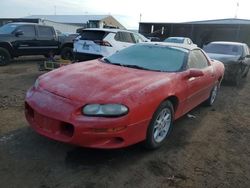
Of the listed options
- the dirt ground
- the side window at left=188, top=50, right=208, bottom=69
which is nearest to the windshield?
the dirt ground

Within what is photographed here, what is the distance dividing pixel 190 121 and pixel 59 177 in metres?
3.07

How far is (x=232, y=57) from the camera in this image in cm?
1021

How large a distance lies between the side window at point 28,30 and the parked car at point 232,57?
277 inches

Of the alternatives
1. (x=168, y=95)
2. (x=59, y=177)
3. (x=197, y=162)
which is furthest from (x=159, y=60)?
(x=59, y=177)

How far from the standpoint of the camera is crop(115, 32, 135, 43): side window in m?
10.9

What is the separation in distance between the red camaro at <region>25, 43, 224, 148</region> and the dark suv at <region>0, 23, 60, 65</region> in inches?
297

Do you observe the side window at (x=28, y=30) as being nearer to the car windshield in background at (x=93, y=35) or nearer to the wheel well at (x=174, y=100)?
the car windshield in background at (x=93, y=35)

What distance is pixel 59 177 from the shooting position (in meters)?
3.34

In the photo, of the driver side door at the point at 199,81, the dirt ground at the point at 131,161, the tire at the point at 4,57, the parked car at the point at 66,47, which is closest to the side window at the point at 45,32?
the parked car at the point at 66,47

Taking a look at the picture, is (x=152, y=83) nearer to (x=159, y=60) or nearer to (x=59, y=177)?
(x=159, y=60)

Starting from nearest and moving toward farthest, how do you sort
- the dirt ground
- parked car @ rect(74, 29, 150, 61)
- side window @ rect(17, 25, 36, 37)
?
the dirt ground, parked car @ rect(74, 29, 150, 61), side window @ rect(17, 25, 36, 37)

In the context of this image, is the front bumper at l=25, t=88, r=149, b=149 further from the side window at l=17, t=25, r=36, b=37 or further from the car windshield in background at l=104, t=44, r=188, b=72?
the side window at l=17, t=25, r=36, b=37

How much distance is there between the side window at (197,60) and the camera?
5230 mm

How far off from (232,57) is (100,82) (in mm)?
7490
